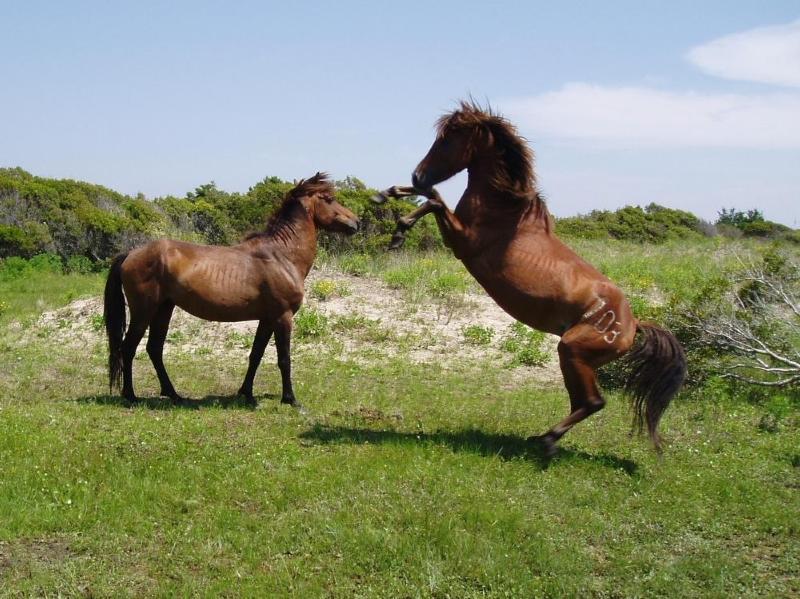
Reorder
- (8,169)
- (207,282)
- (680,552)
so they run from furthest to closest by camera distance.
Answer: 1. (8,169)
2. (207,282)
3. (680,552)

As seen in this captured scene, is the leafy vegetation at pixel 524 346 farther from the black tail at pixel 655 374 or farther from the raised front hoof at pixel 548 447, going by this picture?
the raised front hoof at pixel 548 447

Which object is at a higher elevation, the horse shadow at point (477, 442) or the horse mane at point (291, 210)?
the horse mane at point (291, 210)

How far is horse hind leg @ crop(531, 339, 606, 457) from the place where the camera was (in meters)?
6.88

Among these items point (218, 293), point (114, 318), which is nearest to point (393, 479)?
point (218, 293)

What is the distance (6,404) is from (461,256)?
17.0 ft

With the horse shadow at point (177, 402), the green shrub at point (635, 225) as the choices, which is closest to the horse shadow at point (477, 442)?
the horse shadow at point (177, 402)

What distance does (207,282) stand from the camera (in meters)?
8.60

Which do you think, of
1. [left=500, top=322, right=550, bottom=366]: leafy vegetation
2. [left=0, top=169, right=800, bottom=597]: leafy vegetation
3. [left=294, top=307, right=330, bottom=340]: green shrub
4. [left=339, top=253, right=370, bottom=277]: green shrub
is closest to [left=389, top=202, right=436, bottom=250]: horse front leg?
[left=0, top=169, right=800, bottom=597]: leafy vegetation

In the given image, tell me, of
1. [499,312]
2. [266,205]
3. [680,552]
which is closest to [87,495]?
[680,552]

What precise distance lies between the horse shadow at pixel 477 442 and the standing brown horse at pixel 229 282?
1.42m

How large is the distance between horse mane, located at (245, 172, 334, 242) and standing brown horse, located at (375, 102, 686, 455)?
8.35 feet

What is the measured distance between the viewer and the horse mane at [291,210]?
30.0 ft

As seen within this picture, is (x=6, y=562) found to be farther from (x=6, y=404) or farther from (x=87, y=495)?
(x=6, y=404)

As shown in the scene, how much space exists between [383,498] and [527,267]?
2.35 metres
